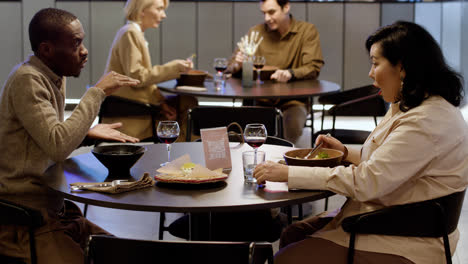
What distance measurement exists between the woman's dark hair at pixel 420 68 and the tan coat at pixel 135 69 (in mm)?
2869

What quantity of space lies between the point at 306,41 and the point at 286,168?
3.71m

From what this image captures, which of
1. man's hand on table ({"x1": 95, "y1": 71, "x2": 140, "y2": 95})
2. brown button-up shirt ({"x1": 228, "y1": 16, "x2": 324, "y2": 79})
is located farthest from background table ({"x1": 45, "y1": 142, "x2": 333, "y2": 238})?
brown button-up shirt ({"x1": 228, "y1": 16, "x2": 324, "y2": 79})

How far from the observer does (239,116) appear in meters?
4.07

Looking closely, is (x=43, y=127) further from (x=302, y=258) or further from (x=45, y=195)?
(x=302, y=258)

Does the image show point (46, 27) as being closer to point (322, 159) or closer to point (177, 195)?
point (177, 195)

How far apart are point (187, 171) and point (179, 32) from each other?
23.6 feet

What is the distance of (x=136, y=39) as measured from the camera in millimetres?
4945

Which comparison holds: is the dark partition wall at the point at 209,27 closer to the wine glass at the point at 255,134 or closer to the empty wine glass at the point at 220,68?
the empty wine glass at the point at 220,68

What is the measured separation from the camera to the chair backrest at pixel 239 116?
4.07 m

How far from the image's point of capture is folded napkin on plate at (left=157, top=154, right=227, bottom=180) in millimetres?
2277

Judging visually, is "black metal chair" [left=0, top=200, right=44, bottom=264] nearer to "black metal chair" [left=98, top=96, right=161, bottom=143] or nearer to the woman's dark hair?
the woman's dark hair

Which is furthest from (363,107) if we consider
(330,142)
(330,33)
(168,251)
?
(330,33)

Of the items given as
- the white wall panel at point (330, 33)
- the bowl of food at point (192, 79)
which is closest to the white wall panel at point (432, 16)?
the white wall panel at point (330, 33)

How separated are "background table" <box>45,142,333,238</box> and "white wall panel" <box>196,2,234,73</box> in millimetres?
6832
